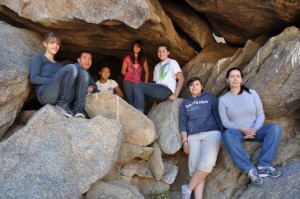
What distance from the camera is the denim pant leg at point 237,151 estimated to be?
6.13 metres

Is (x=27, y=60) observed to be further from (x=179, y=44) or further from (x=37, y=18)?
(x=179, y=44)

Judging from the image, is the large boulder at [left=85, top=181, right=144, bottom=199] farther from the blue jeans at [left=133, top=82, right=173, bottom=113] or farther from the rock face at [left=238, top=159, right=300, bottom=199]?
the rock face at [left=238, top=159, right=300, bottom=199]

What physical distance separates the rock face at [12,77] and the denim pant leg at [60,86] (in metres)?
0.53

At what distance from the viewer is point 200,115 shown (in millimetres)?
6969

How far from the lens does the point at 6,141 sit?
5.94 meters

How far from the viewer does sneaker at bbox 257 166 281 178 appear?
6.15m

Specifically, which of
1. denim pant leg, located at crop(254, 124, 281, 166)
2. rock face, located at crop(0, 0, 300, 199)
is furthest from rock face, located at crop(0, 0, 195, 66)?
denim pant leg, located at crop(254, 124, 281, 166)

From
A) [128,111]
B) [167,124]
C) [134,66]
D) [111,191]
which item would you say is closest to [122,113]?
[128,111]

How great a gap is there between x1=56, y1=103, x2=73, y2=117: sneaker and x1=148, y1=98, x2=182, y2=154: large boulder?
1.92m

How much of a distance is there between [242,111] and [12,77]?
4446 millimetres

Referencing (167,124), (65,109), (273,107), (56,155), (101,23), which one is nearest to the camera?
(56,155)

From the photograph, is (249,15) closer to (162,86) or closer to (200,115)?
(162,86)

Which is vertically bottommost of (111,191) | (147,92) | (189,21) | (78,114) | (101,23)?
(111,191)

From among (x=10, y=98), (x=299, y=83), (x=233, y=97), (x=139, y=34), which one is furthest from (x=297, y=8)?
(x=10, y=98)
